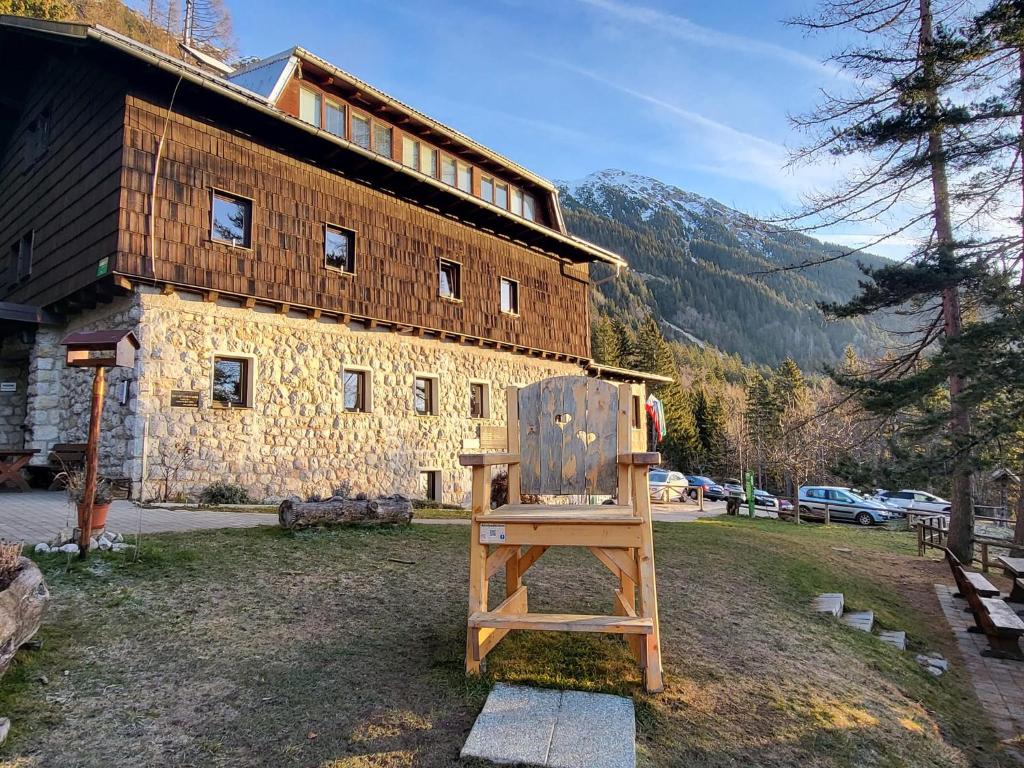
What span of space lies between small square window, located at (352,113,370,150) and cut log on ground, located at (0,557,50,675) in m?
12.5

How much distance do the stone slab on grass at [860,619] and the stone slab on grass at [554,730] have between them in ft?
12.3

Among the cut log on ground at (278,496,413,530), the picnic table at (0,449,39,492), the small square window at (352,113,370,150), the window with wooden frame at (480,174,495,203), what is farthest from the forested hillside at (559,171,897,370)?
the cut log on ground at (278,496,413,530)

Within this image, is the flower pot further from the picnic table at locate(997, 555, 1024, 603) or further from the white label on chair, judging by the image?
the picnic table at locate(997, 555, 1024, 603)

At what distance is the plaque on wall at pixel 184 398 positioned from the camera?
412 inches

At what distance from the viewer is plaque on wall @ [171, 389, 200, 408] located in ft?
34.3

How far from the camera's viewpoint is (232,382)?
37.7 ft

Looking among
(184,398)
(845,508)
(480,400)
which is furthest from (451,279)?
(845,508)

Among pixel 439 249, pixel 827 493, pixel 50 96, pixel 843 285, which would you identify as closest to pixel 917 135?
pixel 439 249

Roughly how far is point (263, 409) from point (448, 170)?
27.0 feet

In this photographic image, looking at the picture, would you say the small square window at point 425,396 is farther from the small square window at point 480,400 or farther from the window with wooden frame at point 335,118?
the window with wooden frame at point 335,118

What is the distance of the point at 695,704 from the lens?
306 cm

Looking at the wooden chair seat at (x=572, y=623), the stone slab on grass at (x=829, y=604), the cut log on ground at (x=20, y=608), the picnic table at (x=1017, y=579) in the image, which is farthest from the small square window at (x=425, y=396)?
the wooden chair seat at (x=572, y=623)

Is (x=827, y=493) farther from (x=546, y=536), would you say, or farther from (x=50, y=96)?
(x=50, y=96)

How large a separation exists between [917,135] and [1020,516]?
24.0ft
